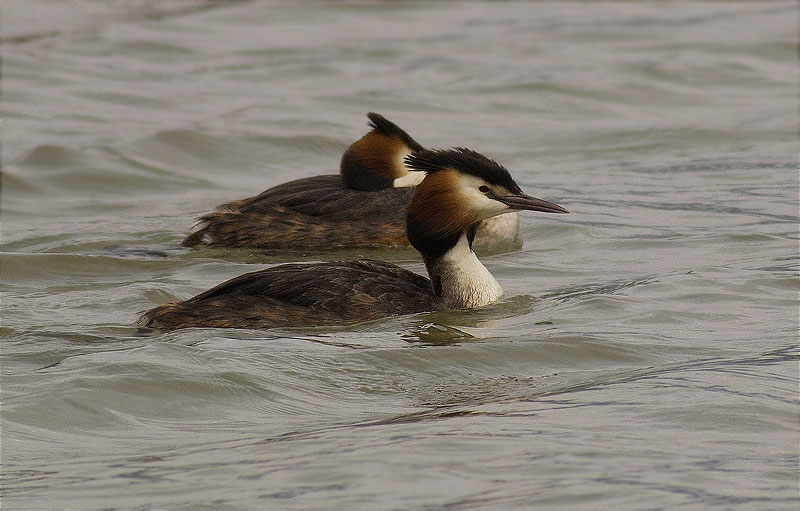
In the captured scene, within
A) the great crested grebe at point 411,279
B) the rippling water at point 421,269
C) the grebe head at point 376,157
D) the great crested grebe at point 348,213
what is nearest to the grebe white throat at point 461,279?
the great crested grebe at point 411,279

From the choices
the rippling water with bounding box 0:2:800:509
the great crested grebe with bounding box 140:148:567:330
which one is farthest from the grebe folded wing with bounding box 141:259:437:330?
the rippling water with bounding box 0:2:800:509

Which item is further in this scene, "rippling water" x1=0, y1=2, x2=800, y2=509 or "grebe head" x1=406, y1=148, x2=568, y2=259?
"grebe head" x1=406, y1=148, x2=568, y2=259

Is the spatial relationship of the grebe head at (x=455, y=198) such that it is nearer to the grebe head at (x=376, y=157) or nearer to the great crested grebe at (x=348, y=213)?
the great crested grebe at (x=348, y=213)

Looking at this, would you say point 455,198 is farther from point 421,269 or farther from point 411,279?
point 421,269

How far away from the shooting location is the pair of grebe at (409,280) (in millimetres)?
7793

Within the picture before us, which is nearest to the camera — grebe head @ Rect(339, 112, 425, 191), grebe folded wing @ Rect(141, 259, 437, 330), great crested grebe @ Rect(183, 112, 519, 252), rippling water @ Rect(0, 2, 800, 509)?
rippling water @ Rect(0, 2, 800, 509)

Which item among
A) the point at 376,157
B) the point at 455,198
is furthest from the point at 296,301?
the point at 376,157

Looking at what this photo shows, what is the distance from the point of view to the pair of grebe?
779cm

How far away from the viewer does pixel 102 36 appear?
19969 millimetres

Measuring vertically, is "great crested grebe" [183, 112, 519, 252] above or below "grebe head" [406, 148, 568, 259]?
below

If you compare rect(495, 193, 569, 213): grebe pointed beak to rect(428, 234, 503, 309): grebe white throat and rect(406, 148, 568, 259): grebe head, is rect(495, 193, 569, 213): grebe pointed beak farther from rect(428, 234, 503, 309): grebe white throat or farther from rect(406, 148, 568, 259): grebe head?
rect(428, 234, 503, 309): grebe white throat

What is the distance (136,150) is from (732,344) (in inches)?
321

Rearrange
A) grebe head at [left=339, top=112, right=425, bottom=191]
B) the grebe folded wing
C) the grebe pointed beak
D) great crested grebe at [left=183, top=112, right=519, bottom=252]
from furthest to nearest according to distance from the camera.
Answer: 1. grebe head at [left=339, top=112, right=425, bottom=191]
2. great crested grebe at [left=183, top=112, right=519, bottom=252]
3. the grebe pointed beak
4. the grebe folded wing

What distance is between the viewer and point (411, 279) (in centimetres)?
840
